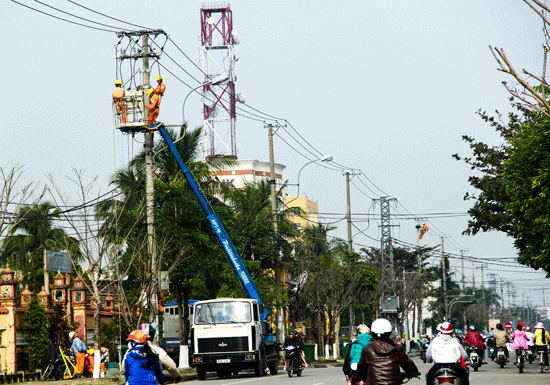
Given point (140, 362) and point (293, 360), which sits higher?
point (140, 362)

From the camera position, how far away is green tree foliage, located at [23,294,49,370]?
30406 mm

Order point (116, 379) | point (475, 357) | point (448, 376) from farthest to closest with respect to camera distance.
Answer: point (475, 357), point (116, 379), point (448, 376)

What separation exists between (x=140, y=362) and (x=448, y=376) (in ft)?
14.1

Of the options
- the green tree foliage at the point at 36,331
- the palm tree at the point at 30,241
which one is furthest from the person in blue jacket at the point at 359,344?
the palm tree at the point at 30,241

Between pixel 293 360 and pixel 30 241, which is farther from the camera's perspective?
pixel 30 241

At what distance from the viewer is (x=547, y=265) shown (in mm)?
27750

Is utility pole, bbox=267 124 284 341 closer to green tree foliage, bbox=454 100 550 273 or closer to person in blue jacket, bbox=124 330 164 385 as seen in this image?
green tree foliage, bbox=454 100 550 273

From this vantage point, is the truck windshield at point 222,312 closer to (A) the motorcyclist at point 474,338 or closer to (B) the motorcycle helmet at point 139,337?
(A) the motorcyclist at point 474,338

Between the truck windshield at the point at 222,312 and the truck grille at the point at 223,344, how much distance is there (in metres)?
0.64

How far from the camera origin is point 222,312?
28.0m

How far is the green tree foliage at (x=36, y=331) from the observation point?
30.4 metres

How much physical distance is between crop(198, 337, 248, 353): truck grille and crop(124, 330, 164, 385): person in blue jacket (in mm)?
17389

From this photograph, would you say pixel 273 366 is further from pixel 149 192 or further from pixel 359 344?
pixel 359 344

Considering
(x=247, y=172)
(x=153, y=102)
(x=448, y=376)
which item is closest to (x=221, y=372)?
(x=153, y=102)
